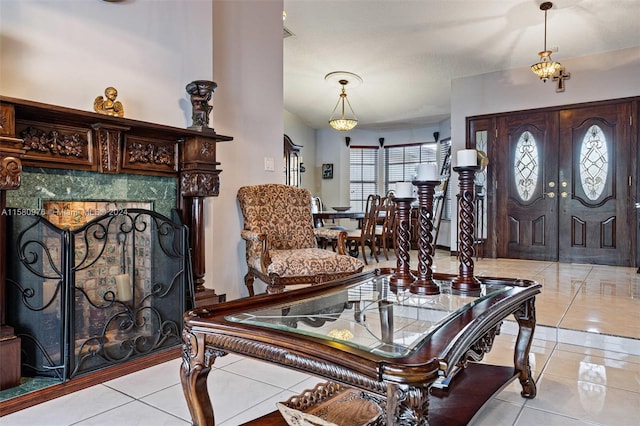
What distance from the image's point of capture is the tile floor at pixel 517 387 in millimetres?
1604

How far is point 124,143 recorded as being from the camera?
7.46 ft

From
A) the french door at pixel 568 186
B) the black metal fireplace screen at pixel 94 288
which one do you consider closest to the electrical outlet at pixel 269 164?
the black metal fireplace screen at pixel 94 288

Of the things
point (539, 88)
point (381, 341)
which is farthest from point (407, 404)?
point (539, 88)

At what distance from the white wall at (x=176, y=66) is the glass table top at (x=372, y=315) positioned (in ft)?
5.30

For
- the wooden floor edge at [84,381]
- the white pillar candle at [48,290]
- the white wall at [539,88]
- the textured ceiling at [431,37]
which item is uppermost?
the textured ceiling at [431,37]

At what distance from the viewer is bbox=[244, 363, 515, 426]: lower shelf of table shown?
4.44 feet

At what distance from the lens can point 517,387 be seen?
190 cm

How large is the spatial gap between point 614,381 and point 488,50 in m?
4.31

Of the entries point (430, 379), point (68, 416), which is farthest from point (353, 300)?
point (68, 416)

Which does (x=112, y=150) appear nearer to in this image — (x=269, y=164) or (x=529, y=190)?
(x=269, y=164)

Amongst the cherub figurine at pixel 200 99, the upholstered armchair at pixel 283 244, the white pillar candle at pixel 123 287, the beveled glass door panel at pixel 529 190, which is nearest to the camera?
the white pillar candle at pixel 123 287

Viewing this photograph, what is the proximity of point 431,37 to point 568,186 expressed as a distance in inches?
107

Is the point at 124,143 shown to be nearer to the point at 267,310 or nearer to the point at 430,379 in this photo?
the point at 267,310

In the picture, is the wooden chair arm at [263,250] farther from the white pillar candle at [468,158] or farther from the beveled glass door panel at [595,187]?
the beveled glass door panel at [595,187]
